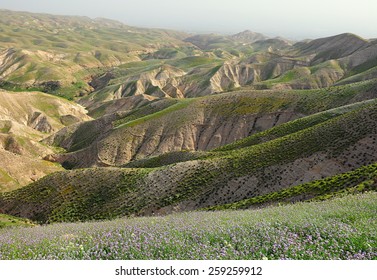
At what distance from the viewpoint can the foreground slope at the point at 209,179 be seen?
42963 mm

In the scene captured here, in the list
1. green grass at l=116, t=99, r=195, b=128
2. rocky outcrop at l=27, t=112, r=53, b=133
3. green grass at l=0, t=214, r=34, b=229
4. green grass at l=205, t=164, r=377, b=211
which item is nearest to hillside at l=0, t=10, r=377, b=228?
Answer: green grass at l=205, t=164, r=377, b=211

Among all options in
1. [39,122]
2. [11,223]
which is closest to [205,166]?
[11,223]

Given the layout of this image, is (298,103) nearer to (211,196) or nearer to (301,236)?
(211,196)

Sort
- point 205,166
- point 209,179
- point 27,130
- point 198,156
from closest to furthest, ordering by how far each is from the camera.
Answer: point 209,179 → point 205,166 → point 198,156 → point 27,130

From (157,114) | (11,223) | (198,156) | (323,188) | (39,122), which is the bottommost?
(39,122)

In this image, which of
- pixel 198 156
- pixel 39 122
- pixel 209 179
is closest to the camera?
pixel 209 179

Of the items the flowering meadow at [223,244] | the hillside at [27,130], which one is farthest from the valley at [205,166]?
the hillside at [27,130]

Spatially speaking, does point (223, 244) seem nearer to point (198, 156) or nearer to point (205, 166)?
point (205, 166)

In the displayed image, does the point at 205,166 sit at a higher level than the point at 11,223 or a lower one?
higher

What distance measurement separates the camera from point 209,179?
46.8 metres

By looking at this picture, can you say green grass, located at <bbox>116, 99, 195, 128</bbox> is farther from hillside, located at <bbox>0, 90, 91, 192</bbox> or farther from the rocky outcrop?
the rocky outcrop

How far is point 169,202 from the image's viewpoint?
44.4m

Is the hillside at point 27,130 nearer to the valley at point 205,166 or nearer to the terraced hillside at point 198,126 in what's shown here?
the valley at point 205,166

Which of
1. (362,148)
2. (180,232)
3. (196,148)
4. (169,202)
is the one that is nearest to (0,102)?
(196,148)
